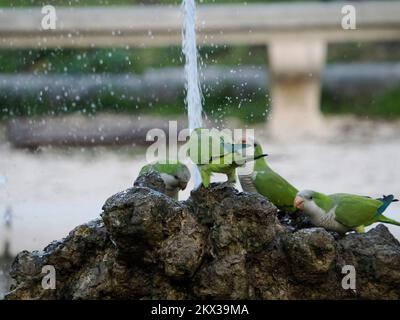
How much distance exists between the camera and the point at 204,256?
9.61 feet

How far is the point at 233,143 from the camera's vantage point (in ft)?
9.84

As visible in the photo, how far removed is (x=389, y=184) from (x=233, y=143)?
14.1 feet

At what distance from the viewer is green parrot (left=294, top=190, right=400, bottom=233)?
314 centimetres

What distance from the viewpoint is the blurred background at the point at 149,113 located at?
727cm

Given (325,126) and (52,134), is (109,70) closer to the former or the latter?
(52,134)

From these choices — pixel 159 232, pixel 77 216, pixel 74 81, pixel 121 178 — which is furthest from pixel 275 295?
pixel 74 81

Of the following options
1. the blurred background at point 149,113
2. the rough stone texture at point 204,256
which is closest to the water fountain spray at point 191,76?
the rough stone texture at point 204,256

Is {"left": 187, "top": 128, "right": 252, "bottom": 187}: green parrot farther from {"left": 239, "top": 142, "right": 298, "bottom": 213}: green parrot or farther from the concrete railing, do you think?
the concrete railing

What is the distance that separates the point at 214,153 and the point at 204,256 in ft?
0.97

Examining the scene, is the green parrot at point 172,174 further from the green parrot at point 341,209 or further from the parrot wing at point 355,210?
the parrot wing at point 355,210

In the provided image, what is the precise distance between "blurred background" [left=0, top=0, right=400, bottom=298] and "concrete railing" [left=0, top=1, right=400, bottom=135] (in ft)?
0.15

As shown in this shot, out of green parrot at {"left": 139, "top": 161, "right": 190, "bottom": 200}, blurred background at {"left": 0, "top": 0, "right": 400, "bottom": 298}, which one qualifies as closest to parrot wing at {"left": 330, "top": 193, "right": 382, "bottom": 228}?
green parrot at {"left": 139, "top": 161, "right": 190, "bottom": 200}

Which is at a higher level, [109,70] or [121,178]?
[109,70]

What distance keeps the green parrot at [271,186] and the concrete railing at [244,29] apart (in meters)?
3.47
